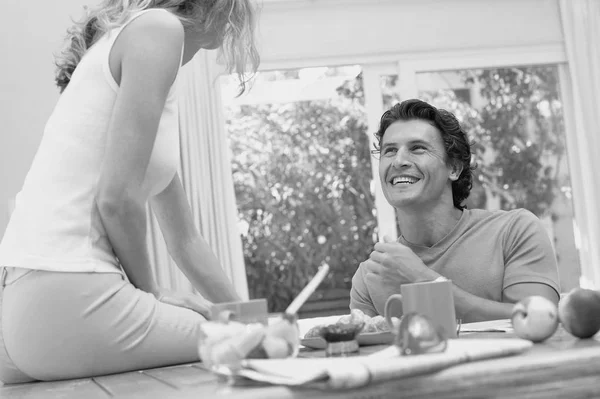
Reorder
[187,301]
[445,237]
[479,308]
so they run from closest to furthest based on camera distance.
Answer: [187,301], [479,308], [445,237]

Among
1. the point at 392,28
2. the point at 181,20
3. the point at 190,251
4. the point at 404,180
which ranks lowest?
the point at 190,251

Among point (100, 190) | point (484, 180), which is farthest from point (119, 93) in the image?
point (484, 180)

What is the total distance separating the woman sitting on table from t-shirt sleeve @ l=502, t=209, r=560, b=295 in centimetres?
100

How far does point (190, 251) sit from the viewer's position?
1.92m

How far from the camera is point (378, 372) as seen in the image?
959 millimetres

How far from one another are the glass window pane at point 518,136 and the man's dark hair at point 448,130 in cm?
325

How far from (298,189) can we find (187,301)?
21.8 ft

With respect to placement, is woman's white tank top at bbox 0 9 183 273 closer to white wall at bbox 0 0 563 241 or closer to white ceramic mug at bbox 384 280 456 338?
white ceramic mug at bbox 384 280 456 338

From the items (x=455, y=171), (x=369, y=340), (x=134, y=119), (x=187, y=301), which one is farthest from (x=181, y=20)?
(x=455, y=171)

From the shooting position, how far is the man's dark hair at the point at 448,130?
254 centimetres

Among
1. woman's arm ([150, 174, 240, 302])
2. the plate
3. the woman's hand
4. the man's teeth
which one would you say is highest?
the man's teeth

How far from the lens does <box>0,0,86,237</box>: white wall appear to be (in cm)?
511

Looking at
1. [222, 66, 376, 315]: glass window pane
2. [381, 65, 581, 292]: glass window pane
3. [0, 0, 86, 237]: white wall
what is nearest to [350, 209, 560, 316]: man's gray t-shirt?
[0, 0, 86, 237]: white wall

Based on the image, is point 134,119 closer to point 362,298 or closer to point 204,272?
point 204,272
